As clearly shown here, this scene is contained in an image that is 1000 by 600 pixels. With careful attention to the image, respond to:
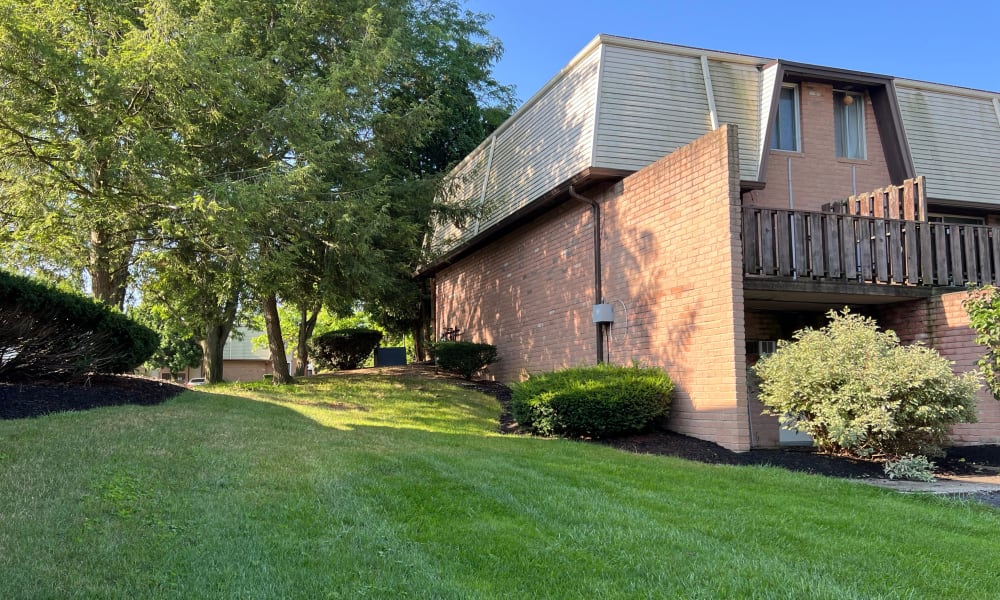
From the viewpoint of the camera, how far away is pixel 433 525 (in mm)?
4629

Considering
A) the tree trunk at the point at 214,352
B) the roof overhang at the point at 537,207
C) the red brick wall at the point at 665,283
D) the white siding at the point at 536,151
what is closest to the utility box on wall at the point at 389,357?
the roof overhang at the point at 537,207

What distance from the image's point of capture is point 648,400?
9.45 m

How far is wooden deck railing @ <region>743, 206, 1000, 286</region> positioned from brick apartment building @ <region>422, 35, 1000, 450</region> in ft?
0.10

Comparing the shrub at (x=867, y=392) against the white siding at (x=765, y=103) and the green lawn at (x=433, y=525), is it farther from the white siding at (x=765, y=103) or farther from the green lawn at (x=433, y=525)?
the white siding at (x=765, y=103)

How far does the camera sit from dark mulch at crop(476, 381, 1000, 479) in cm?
779

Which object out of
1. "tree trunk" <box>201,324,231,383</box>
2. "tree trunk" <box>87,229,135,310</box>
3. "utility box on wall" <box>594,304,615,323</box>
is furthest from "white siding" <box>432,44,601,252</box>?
Result: "tree trunk" <box>87,229,135,310</box>

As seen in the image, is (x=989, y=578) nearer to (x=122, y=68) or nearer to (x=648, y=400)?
(x=648, y=400)

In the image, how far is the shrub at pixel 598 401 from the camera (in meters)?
9.28

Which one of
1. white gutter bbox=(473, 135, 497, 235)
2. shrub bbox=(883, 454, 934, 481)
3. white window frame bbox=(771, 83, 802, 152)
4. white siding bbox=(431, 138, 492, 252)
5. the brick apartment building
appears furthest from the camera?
white siding bbox=(431, 138, 492, 252)

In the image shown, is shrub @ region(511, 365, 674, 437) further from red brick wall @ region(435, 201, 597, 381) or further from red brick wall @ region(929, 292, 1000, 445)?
red brick wall @ region(929, 292, 1000, 445)

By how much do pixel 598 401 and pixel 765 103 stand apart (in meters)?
7.08

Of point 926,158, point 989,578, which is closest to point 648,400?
point 989,578

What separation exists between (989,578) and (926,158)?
12399 mm

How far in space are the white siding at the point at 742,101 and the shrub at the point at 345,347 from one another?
14626mm
